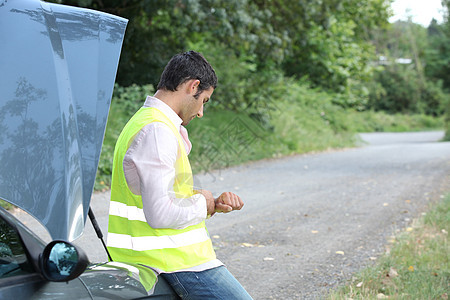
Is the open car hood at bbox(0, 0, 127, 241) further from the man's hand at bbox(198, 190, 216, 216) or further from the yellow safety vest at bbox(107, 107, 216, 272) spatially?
the man's hand at bbox(198, 190, 216, 216)

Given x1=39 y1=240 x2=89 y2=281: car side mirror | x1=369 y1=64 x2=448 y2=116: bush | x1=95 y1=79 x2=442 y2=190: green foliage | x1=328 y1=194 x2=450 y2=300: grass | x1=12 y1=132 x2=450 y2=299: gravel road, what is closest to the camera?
x1=39 y1=240 x2=89 y2=281: car side mirror

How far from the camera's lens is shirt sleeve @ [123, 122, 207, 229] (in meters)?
2.21

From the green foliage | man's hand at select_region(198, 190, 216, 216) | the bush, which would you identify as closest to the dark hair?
man's hand at select_region(198, 190, 216, 216)

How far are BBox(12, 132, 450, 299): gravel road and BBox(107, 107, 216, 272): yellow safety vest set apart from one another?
282 millimetres

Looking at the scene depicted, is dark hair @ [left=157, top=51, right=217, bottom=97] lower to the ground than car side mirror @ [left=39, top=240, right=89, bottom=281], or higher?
higher

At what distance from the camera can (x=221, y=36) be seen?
45.7 ft

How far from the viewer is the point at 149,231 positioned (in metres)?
2.28

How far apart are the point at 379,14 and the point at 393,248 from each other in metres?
21.2

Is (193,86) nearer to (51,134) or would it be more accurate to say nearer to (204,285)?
(51,134)

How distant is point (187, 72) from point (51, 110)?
2.04 feet

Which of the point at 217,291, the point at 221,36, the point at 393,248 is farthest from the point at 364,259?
the point at 221,36

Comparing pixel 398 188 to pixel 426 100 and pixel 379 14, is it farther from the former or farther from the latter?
pixel 426 100

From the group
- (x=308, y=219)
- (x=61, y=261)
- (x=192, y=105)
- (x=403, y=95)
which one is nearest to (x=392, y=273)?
(x=308, y=219)

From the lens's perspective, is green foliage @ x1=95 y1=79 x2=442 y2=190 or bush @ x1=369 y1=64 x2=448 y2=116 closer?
green foliage @ x1=95 y1=79 x2=442 y2=190
